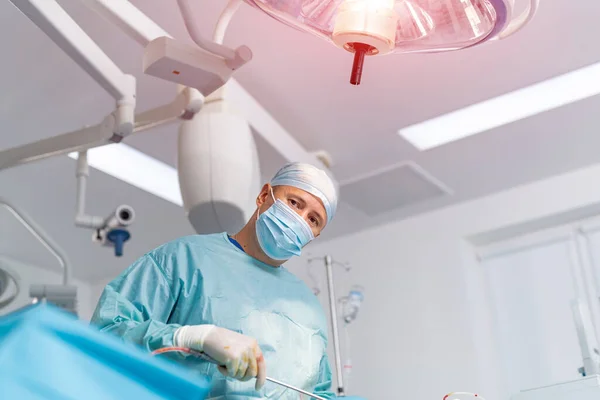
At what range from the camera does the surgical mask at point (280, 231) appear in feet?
6.52

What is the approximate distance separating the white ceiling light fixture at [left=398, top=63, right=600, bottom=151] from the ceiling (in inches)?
1.7

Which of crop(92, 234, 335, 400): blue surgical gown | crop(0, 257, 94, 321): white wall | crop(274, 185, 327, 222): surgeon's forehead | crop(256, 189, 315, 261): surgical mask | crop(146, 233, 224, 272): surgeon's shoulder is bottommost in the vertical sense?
crop(92, 234, 335, 400): blue surgical gown

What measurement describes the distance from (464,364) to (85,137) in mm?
1981

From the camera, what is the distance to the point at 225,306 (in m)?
1.81

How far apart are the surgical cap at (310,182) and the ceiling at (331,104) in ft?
2.40

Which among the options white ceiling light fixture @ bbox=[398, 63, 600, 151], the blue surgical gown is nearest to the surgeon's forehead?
the blue surgical gown

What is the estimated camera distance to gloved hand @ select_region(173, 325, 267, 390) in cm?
139

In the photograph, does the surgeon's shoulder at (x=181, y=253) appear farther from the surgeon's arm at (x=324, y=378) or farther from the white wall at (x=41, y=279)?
the white wall at (x=41, y=279)

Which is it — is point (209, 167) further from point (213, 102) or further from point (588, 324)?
point (588, 324)

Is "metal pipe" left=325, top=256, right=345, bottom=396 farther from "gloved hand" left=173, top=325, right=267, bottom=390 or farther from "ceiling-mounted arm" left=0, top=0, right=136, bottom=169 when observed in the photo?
"gloved hand" left=173, top=325, right=267, bottom=390

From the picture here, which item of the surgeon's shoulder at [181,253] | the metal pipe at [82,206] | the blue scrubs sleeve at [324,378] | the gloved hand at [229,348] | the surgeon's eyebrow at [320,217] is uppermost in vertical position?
the metal pipe at [82,206]

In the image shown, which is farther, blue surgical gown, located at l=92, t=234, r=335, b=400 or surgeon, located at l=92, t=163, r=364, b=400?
blue surgical gown, located at l=92, t=234, r=335, b=400

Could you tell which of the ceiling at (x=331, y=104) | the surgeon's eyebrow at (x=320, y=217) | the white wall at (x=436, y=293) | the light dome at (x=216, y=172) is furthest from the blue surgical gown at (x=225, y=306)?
the white wall at (x=436, y=293)

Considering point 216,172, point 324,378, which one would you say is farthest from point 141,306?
point 216,172
